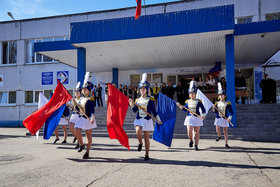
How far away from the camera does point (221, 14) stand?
9.99 meters

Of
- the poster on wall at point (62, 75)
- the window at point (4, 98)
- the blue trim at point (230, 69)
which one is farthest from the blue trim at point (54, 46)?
the window at point (4, 98)

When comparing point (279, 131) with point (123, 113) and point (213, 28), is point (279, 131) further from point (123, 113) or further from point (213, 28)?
point (123, 113)

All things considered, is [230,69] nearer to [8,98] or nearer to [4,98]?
[8,98]

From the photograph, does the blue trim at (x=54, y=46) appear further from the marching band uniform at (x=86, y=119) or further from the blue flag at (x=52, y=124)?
the marching band uniform at (x=86, y=119)

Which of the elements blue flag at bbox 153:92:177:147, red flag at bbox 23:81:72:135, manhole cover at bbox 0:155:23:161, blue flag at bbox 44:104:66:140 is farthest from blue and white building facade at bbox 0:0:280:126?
manhole cover at bbox 0:155:23:161

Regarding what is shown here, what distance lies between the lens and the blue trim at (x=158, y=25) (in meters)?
10.0

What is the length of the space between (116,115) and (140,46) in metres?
7.89

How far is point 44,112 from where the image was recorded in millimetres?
5961

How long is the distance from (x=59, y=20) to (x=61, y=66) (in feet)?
14.8

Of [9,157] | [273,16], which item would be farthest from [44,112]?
[273,16]

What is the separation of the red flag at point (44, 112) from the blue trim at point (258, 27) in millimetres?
9059

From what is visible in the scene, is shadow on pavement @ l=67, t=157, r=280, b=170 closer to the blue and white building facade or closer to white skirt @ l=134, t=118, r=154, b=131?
white skirt @ l=134, t=118, r=154, b=131

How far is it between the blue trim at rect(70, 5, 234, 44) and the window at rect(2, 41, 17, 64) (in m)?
14.1

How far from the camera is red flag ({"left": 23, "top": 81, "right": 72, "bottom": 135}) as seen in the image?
19.0 ft
